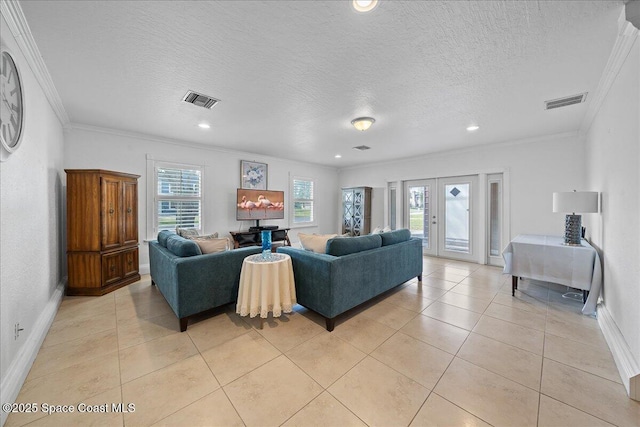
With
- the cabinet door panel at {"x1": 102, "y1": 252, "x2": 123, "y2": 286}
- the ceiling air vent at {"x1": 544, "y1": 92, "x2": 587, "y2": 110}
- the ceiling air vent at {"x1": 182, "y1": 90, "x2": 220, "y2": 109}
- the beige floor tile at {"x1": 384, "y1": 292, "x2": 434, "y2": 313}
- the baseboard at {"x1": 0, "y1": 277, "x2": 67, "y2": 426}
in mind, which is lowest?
the beige floor tile at {"x1": 384, "y1": 292, "x2": 434, "y2": 313}

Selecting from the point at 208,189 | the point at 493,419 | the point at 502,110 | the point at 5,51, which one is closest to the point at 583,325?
the point at 493,419

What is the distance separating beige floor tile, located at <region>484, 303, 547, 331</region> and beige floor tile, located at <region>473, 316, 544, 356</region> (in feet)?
0.32


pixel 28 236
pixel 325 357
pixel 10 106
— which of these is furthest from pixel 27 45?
pixel 325 357

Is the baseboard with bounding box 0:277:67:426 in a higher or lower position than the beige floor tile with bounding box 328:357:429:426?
higher

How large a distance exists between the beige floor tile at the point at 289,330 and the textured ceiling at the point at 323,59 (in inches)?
97.8

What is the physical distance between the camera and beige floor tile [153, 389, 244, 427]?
140 centimetres

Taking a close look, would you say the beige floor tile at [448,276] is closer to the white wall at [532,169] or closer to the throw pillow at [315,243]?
the white wall at [532,169]

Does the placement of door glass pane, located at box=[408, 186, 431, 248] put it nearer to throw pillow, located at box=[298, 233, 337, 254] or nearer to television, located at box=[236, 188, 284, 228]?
television, located at box=[236, 188, 284, 228]

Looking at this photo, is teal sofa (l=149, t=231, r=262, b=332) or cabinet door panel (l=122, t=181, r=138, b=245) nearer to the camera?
teal sofa (l=149, t=231, r=262, b=332)

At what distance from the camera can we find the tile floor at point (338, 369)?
4.80ft

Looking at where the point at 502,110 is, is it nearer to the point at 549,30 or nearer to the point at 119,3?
the point at 549,30

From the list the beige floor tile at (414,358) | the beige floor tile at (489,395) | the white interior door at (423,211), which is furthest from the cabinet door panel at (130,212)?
the white interior door at (423,211)

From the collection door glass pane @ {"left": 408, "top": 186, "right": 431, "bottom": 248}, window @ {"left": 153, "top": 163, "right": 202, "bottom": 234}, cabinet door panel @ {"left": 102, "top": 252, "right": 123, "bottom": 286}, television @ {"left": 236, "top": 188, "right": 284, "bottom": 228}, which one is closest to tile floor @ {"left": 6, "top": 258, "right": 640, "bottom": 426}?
cabinet door panel @ {"left": 102, "top": 252, "right": 123, "bottom": 286}

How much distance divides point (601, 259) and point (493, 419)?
103 inches
